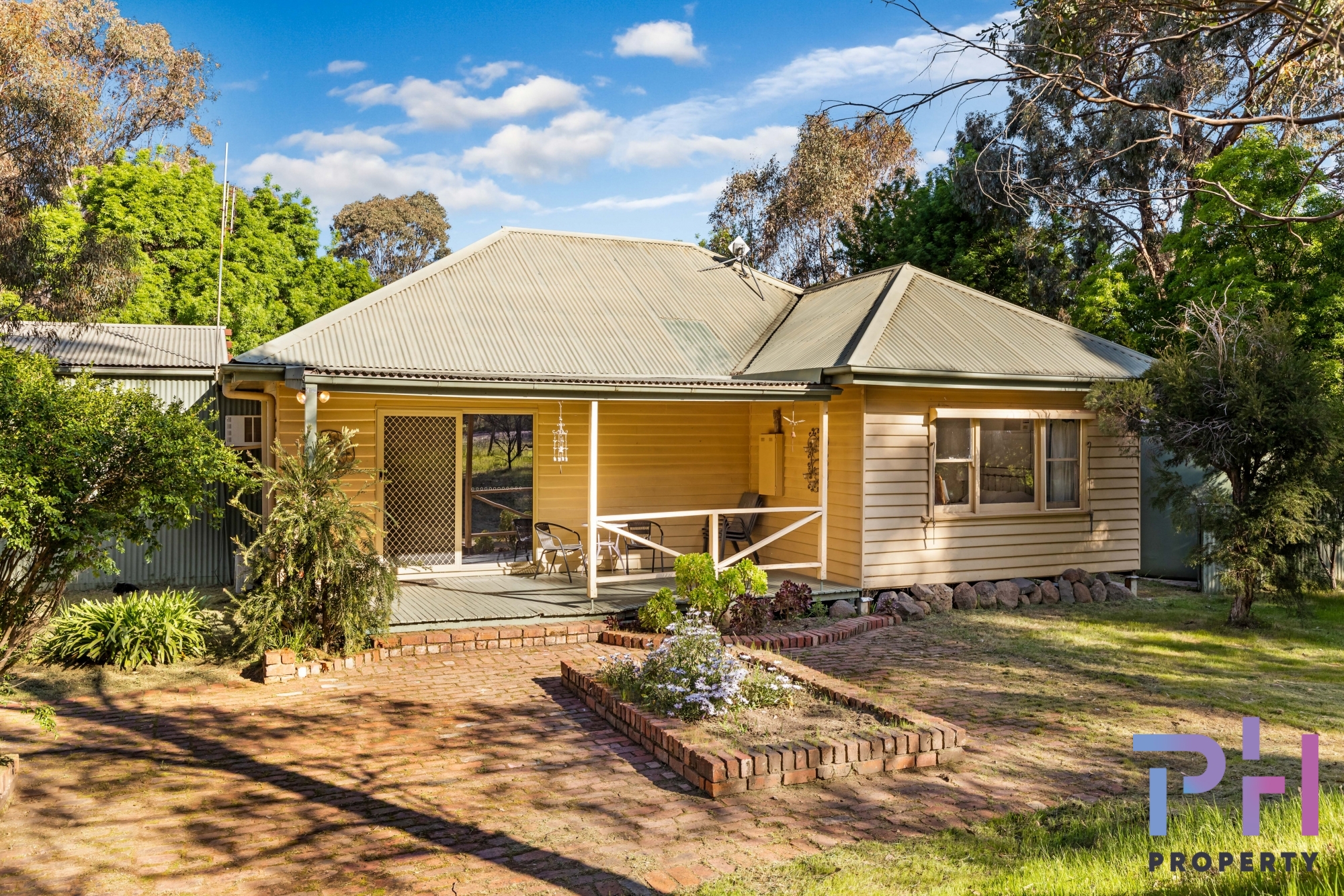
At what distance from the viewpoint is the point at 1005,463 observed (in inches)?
461

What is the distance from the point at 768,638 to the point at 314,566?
456cm

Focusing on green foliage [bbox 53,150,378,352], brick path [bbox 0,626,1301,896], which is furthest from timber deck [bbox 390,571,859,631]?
green foliage [bbox 53,150,378,352]

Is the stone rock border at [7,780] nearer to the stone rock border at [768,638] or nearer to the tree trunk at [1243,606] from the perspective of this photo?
the stone rock border at [768,638]

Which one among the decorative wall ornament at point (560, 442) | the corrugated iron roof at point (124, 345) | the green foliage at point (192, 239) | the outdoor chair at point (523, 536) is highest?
the green foliage at point (192, 239)

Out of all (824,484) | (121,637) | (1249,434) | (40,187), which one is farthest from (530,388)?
(40,187)

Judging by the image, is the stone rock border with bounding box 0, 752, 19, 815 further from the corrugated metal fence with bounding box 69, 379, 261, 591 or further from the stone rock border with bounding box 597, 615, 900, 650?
the corrugated metal fence with bounding box 69, 379, 261, 591

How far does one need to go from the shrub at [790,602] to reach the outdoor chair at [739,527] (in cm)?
213

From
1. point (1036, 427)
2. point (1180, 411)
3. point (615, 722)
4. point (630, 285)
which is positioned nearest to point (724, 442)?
point (630, 285)

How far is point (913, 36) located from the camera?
5.03 meters

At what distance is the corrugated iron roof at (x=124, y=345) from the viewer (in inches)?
482

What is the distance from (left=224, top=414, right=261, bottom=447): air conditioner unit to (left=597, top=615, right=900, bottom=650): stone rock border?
20.7 ft

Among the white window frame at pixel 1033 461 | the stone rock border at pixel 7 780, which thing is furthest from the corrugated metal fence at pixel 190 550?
the white window frame at pixel 1033 461

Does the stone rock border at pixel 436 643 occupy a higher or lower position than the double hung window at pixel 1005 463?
lower

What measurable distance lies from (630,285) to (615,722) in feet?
28.8
